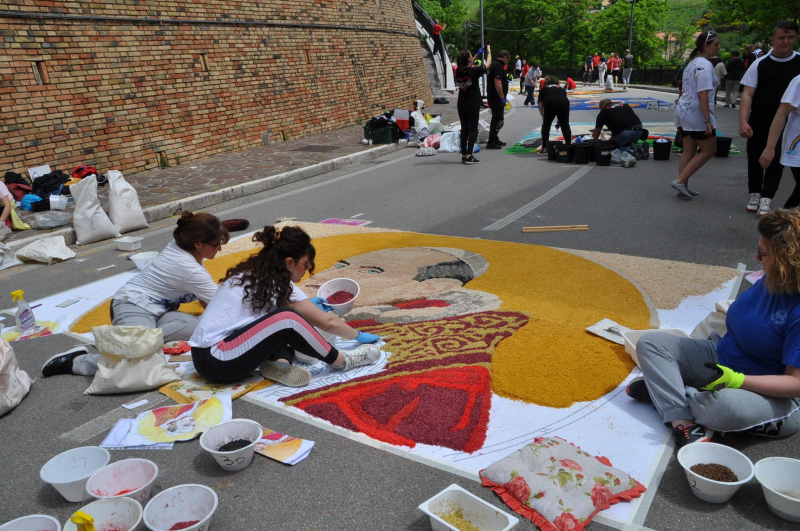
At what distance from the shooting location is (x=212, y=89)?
520 inches

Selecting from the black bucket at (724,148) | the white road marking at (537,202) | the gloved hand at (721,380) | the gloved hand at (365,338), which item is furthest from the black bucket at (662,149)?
the gloved hand at (721,380)

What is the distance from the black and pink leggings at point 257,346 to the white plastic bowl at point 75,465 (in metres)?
0.78

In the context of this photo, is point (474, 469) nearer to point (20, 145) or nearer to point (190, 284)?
point (190, 284)

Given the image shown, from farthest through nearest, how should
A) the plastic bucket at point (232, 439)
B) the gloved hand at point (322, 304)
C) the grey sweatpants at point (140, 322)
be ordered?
the gloved hand at point (322, 304) → the grey sweatpants at point (140, 322) → the plastic bucket at point (232, 439)

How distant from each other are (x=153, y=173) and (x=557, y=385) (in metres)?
10.2

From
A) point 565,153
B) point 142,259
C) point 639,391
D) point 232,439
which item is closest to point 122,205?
point 142,259

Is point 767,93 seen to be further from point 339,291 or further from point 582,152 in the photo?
point 339,291

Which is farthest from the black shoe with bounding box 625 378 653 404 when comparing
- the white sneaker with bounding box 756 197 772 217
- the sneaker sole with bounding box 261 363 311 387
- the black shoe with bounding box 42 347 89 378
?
the white sneaker with bounding box 756 197 772 217

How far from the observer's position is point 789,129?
5.72m

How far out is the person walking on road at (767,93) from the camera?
6090mm

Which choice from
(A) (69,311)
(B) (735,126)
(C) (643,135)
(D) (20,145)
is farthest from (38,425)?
(B) (735,126)

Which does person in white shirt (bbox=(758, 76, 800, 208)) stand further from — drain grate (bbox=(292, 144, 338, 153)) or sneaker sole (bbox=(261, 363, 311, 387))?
drain grate (bbox=(292, 144, 338, 153))

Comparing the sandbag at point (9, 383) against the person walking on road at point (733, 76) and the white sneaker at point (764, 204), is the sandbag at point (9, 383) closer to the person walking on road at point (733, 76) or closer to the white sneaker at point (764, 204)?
the white sneaker at point (764, 204)

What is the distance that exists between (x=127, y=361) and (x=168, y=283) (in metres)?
0.75
